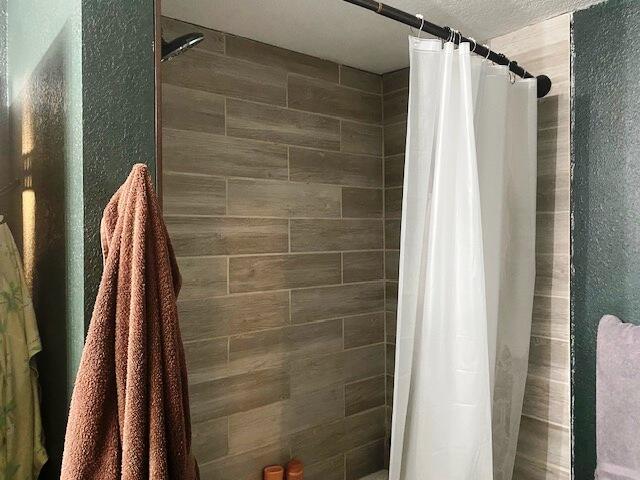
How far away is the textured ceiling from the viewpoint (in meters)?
1.62

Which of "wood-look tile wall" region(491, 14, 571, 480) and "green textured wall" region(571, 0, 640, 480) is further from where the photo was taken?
"wood-look tile wall" region(491, 14, 571, 480)

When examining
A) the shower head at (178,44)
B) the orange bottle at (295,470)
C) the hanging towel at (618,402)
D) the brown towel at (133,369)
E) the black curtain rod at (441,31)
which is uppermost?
the black curtain rod at (441,31)

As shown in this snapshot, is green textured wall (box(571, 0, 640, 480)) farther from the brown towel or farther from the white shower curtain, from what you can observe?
the brown towel

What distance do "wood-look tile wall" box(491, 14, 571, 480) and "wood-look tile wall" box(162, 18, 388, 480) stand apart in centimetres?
71

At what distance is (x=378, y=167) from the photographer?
2.34 m

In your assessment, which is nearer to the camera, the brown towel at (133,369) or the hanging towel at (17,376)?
the brown towel at (133,369)

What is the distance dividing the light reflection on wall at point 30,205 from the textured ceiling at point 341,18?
2.62 ft

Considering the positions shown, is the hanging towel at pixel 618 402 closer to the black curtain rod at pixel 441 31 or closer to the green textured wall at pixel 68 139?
the black curtain rod at pixel 441 31

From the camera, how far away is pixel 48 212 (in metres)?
0.97

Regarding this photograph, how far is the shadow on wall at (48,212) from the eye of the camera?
3.04ft

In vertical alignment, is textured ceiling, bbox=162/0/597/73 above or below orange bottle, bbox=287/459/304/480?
above

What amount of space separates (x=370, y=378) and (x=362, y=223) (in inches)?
27.8

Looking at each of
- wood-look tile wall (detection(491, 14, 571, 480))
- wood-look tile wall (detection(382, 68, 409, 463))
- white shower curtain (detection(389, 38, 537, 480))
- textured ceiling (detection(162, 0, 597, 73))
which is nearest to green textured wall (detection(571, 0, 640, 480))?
wood-look tile wall (detection(491, 14, 571, 480))

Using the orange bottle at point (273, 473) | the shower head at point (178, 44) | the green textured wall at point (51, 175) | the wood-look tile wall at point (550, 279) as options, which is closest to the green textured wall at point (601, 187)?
the wood-look tile wall at point (550, 279)
